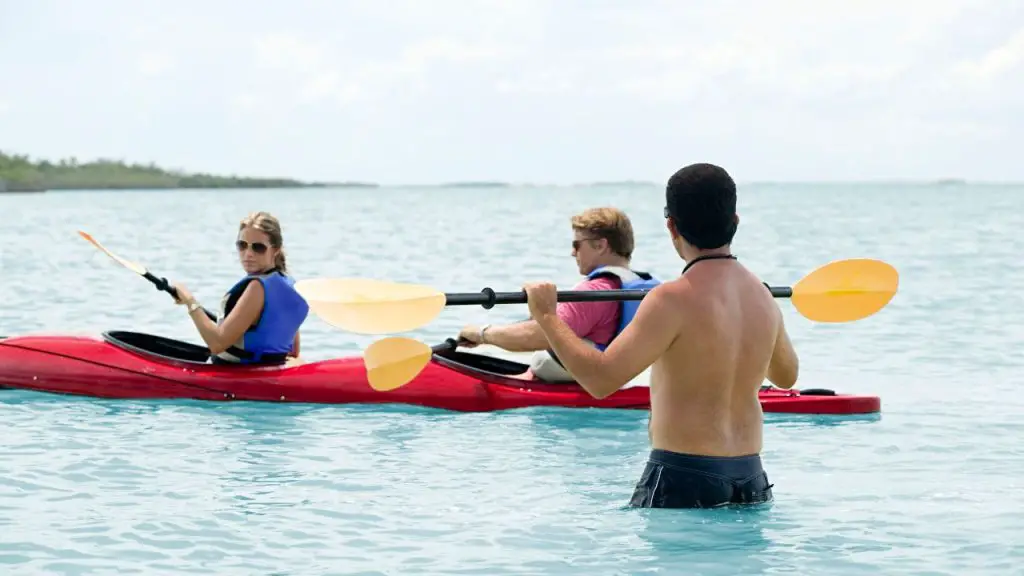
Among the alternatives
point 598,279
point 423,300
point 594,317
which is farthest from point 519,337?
point 423,300

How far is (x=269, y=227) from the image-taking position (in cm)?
785

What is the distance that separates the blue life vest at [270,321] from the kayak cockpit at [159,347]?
36cm

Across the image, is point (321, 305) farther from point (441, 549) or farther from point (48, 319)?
point (48, 319)

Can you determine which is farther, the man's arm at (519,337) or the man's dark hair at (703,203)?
the man's arm at (519,337)

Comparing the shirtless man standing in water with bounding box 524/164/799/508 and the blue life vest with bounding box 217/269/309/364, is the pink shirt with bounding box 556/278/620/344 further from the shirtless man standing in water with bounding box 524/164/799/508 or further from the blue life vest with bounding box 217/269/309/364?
the shirtless man standing in water with bounding box 524/164/799/508

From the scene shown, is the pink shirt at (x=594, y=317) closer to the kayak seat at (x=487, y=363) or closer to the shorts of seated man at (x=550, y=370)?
the shorts of seated man at (x=550, y=370)

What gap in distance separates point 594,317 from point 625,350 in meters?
3.22

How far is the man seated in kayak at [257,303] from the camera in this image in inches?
309

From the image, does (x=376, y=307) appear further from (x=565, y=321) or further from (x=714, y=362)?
(x=565, y=321)

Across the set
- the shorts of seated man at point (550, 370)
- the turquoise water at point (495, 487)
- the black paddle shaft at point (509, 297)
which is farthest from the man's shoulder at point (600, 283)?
the black paddle shaft at point (509, 297)

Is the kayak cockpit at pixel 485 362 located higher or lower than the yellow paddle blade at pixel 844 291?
lower

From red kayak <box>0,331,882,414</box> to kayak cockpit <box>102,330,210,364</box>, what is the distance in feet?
0.03

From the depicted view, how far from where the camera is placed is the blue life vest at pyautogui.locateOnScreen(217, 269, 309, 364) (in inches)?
312

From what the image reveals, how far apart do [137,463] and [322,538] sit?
1.84 metres
